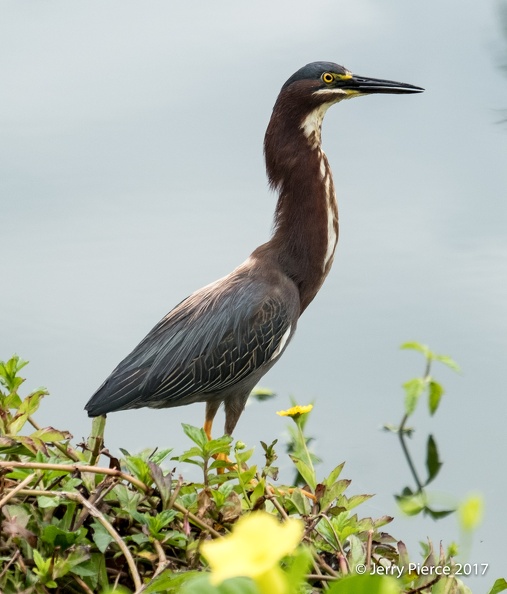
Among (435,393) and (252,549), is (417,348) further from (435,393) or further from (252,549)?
(252,549)

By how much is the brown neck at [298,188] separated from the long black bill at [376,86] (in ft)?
0.38

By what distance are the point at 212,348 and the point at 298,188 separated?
1.62ft

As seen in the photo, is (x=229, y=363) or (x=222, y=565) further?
(x=229, y=363)

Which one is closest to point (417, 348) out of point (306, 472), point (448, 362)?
point (448, 362)

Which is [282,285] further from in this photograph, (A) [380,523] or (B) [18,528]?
(B) [18,528]

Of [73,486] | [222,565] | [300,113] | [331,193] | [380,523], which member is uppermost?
[300,113]

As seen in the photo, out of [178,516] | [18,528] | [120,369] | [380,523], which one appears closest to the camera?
[18,528]

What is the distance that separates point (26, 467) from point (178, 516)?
0.66 ft

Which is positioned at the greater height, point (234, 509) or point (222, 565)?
point (222, 565)

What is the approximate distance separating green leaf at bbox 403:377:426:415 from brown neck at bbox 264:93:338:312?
39 cm

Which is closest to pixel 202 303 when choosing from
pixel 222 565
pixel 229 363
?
pixel 229 363

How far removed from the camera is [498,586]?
1.17 metres

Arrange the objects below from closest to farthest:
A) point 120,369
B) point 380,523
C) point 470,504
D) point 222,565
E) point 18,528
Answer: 1. point 222,565
2. point 470,504
3. point 18,528
4. point 380,523
5. point 120,369

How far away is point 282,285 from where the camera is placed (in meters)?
2.49
